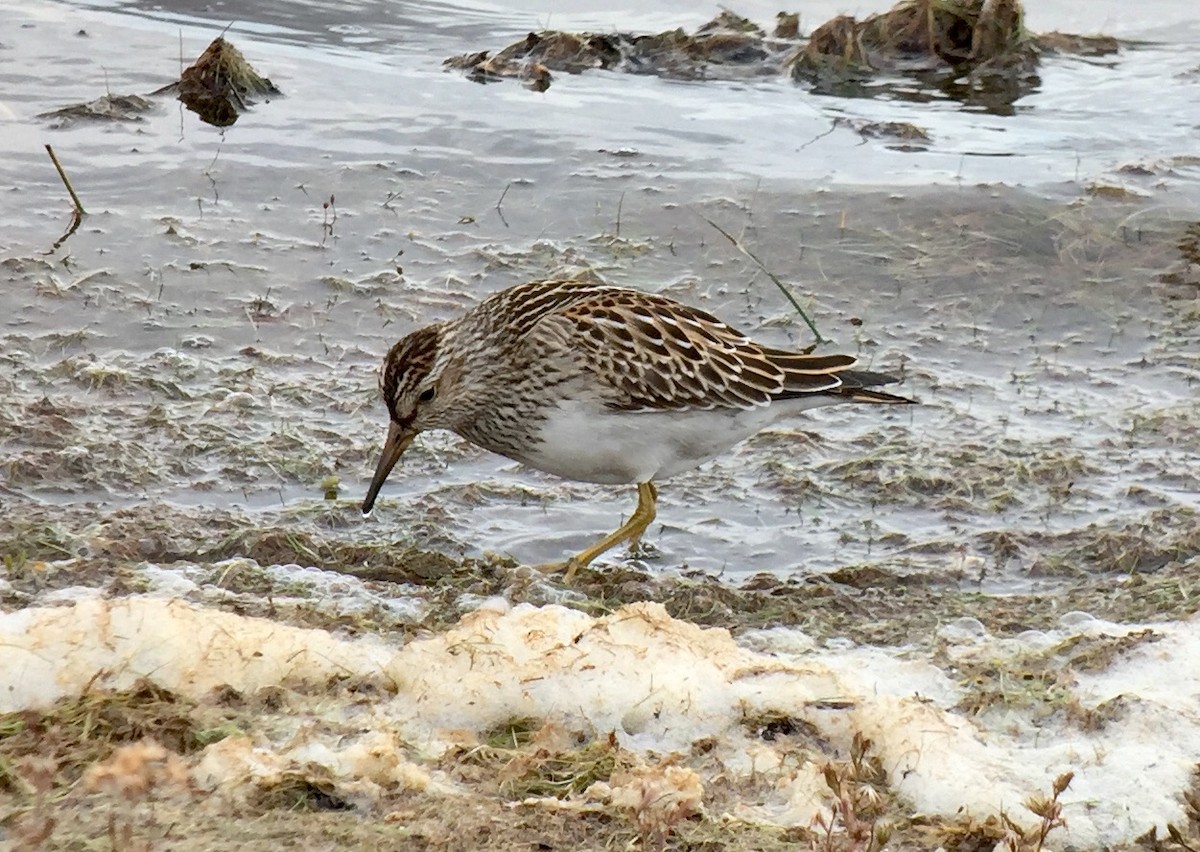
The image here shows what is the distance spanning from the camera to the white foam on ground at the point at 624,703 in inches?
153

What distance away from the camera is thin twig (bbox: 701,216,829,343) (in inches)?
319

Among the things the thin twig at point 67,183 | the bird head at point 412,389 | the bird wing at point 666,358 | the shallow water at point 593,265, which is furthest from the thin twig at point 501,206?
the bird head at point 412,389

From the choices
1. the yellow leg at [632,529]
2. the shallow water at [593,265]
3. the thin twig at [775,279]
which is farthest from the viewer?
the thin twig at [775,279]

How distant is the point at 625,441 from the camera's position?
243 inches

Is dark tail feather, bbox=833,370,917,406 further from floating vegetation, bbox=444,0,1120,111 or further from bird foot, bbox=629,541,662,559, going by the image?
floating vegetation, bbox=444,0,1120,111

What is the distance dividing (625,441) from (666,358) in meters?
0.36

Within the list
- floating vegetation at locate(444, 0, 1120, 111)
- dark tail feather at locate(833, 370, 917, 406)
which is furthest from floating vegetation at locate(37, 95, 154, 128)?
dark tail feather at locate(833, 370, 917, 406)

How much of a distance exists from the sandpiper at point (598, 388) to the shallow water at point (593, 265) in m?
0.37

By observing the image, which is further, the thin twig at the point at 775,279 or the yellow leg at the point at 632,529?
the thin twig at the point at 775,279

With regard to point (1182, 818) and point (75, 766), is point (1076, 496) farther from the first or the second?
point (75, 766)

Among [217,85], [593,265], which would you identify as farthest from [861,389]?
[217,85]

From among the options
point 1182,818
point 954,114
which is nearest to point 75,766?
point 1182,818

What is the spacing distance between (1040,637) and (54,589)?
306 centimetres

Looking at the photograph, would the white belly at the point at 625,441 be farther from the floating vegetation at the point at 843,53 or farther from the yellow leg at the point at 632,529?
the floating vegetation at the point at 843,53
